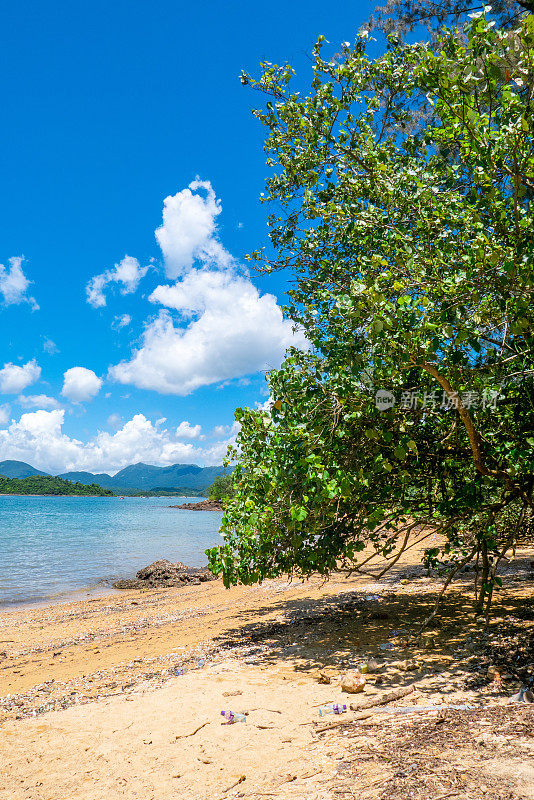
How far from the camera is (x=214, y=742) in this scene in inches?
186

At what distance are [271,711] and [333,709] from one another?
67 centimetres

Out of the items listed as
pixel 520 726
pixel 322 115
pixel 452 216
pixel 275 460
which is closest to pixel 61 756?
pixel 275 460

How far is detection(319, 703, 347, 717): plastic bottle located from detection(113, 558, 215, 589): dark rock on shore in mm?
15298

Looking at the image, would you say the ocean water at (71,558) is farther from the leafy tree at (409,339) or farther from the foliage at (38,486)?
the foliage at (38,486)

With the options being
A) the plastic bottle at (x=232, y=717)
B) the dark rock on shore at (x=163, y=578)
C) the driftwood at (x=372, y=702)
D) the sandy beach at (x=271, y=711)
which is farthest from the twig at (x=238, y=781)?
the dark rock on shore at (x=163, y=578)

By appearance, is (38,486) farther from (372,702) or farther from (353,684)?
(372,702)

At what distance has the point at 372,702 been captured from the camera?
5.12 metres

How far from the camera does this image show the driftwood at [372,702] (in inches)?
185

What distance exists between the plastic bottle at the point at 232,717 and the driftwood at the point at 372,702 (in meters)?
0.92

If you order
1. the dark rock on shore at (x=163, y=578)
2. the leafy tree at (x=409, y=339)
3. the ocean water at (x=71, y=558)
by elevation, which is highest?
the leafy tree at (x=409, y=339)

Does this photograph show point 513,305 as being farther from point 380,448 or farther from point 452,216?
point 380,448

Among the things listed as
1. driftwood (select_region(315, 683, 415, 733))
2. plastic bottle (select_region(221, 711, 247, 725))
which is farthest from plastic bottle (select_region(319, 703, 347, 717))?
plastic bottle (select_region(221, 711, 247, 725))

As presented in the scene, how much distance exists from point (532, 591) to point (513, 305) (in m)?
7.11

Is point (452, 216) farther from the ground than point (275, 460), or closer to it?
farther from the ground
